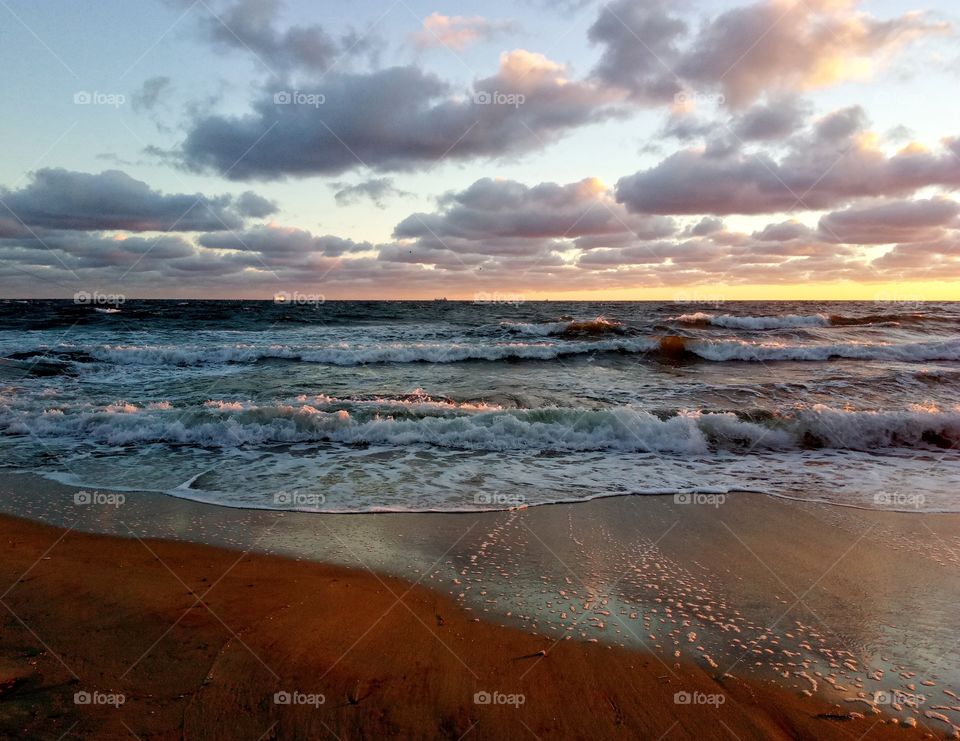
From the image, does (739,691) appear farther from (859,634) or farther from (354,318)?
(354,318)

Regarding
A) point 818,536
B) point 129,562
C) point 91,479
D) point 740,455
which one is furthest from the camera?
point 740,455

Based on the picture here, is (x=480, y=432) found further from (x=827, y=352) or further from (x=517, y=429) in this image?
(x=827, y=352)

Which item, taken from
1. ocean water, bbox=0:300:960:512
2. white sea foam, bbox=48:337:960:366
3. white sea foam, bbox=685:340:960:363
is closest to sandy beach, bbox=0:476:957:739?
ocean water, bbox=0:300:960:512

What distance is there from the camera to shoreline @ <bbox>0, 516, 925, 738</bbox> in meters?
2.66

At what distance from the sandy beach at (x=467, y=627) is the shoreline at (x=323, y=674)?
0.01m

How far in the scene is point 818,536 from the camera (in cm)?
530

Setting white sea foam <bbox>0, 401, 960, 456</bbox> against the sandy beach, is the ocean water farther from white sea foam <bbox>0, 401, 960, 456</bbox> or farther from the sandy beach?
the sandy beach

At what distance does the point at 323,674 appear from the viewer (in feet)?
9.93

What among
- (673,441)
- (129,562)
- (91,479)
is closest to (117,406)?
(91,479)

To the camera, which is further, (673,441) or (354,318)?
(354,318)

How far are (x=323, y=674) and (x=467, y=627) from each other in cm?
96

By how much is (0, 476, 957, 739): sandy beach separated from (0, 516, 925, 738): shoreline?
0.05 feet

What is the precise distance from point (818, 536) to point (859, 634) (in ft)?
6.39

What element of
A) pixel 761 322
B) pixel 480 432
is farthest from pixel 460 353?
pixel 761 322
